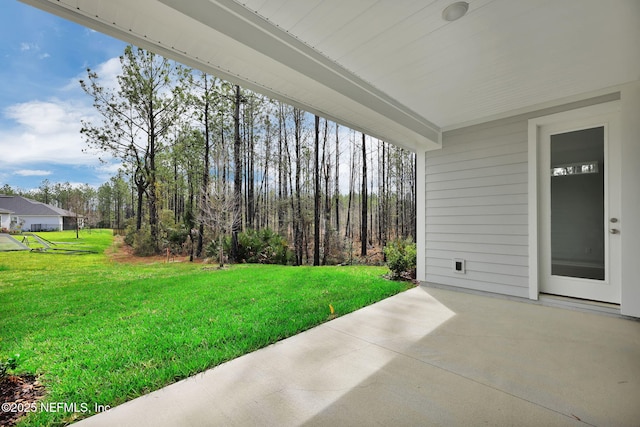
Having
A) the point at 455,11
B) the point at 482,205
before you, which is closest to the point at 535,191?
the point at 482,205

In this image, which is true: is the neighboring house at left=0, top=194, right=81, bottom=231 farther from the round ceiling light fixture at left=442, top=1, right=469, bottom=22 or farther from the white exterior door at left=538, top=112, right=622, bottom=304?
the white exterior door at left=538, top=112, right=622, bottom=304

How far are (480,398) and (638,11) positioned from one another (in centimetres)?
261

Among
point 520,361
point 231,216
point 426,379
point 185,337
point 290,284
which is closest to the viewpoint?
point 426,379

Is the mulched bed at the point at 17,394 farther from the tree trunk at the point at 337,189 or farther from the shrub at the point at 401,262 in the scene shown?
the tree trunk at the point at 337,189

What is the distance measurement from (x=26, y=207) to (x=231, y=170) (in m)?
3.04

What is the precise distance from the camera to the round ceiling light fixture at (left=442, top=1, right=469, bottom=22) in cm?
161

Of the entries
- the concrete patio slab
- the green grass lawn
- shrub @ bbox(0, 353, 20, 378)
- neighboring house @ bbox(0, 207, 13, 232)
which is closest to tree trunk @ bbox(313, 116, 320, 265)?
the green grass lawn

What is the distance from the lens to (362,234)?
8.08 metres

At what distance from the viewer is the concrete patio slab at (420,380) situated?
1.30 metres

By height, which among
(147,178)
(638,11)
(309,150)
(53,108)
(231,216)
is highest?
(309,150)

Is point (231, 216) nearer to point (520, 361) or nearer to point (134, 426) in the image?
point (134, 426)

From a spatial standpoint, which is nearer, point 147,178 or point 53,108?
point 53,108

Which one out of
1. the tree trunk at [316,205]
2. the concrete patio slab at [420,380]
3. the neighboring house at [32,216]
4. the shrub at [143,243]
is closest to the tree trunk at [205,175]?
the shrub at [143,243]

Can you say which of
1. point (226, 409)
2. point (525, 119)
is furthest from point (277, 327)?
point (525, 119)
